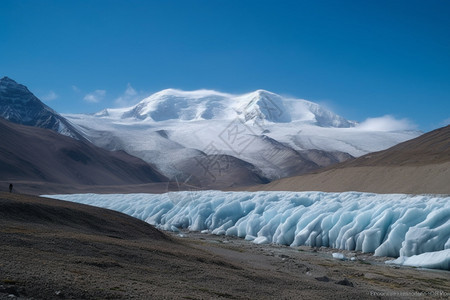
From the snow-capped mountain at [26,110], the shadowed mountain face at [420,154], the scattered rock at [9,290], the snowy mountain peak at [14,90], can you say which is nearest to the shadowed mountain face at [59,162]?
the snow-capped mountain at [26,110]

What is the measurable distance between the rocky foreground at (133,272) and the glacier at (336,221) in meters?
2.21

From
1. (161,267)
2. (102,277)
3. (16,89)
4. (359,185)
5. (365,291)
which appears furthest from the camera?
(16,89)

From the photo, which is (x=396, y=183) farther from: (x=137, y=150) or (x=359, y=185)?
(x=137, y=150)

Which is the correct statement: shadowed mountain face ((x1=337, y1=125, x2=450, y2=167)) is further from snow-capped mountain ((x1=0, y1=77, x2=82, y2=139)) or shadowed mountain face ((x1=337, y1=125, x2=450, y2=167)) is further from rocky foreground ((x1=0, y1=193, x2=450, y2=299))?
snow-capped mountain ((x1=0, y1=77, x2=82, y2=139))

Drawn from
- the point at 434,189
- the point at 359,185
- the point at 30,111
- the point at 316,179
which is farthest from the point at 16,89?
the point at 434,189

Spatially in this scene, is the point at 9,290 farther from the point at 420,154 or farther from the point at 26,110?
the point at 26,110

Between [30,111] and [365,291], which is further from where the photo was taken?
[30,111]

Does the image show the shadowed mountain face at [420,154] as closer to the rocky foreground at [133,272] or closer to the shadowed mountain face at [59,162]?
the rocky foreground at [133,272]

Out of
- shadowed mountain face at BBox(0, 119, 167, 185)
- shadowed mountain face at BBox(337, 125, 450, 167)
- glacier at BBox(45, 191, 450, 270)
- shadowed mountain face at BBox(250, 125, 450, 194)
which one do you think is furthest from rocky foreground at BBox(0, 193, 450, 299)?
shadowed mountain face at BBox(0, 119, 167, 185)

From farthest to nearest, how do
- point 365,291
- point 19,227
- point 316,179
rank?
1. point 316,179
2. point 19,227
3. point 365,291

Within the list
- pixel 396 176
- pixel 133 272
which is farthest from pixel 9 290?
pixel 396 176

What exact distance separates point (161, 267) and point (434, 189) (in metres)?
36.0

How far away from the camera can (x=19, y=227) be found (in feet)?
41.3

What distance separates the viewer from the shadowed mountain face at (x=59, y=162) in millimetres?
108125
